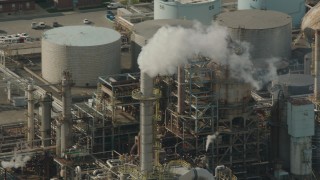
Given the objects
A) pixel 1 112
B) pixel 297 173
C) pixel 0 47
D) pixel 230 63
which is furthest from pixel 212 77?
pixel 0 47

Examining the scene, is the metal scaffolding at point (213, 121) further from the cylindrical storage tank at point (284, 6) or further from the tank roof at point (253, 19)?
the cylindrical storage tank at point (284, 6)

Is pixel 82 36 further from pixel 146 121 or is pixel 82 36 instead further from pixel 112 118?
pixel 146 121

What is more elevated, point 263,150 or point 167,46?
point 167,46

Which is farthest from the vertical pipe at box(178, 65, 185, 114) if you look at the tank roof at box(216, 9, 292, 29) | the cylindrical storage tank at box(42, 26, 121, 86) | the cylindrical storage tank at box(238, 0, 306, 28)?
the cylindrical storage tank at box(238, 0, 306, 28)

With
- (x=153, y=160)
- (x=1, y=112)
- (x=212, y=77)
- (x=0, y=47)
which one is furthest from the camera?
(x=0, y=47)

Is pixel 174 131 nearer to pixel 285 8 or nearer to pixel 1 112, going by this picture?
pixel 1 112
